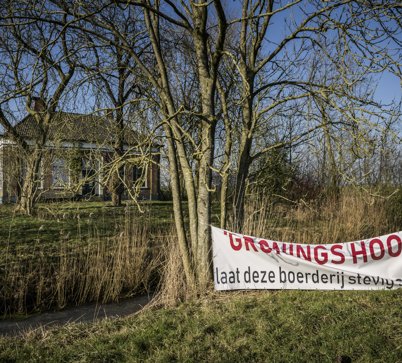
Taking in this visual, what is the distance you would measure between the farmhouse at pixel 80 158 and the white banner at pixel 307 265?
168 cm

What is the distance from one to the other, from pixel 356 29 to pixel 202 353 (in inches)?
182

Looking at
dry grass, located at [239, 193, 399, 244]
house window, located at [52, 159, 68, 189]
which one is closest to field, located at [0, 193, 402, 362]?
dry grass, located at [239, 193, 399, 244]

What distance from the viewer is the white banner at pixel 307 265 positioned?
14.7 feet

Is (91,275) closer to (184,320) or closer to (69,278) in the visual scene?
(69,278)

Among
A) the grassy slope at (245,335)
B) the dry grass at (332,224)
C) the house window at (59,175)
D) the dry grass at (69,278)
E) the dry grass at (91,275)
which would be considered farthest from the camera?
the dry grass at (332,224)

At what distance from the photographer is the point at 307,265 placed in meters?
4.57

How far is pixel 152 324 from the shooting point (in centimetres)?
364

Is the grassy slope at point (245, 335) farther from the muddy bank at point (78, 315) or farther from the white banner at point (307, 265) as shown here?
the muddy bank at point (78, 315)

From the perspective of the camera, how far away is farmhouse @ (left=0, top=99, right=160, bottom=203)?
455 centimetres

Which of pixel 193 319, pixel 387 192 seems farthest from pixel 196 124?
pixel 387 192

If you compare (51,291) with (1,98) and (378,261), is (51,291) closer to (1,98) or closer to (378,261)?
(1,98)

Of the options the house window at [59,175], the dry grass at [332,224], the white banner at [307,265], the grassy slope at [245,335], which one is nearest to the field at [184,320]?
the grassy slope at [245,335]

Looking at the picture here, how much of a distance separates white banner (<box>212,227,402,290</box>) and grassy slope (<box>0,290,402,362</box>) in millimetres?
269

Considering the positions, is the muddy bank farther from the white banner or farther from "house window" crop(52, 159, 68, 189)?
"house window" crop(52, 159, 68, 189)
